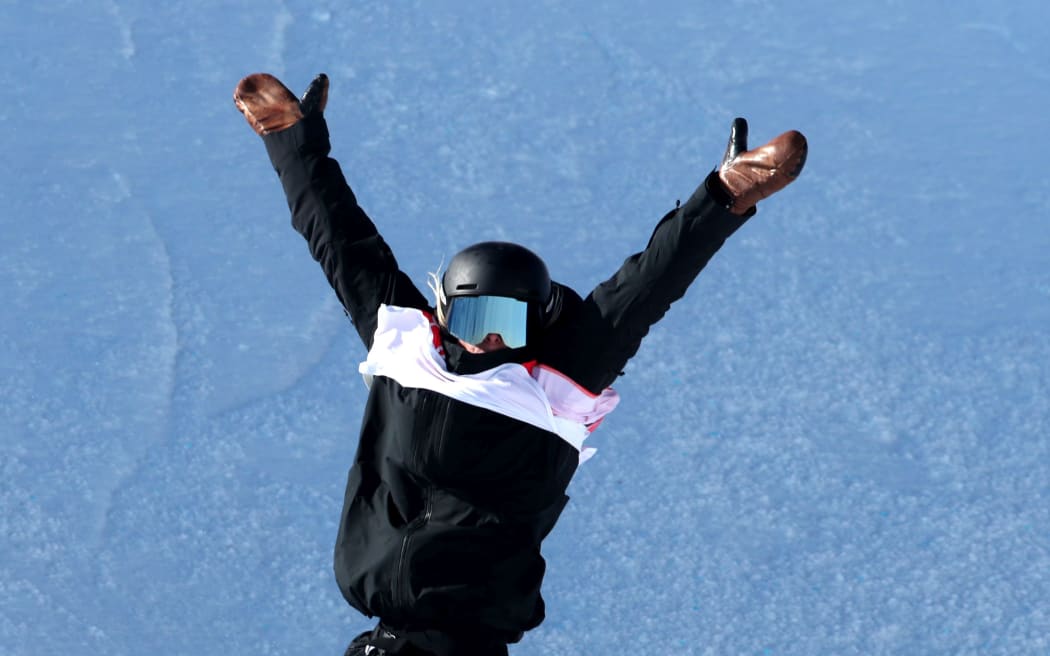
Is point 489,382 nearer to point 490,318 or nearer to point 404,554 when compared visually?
point 490,318

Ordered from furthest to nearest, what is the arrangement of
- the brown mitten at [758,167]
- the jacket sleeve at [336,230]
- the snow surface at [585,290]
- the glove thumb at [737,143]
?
1. the snow surface at [585,290]
2. the jacket sleeve at [336,230]
3. the glove thumb at [737,143]
4. the brown mitten at [758,167]

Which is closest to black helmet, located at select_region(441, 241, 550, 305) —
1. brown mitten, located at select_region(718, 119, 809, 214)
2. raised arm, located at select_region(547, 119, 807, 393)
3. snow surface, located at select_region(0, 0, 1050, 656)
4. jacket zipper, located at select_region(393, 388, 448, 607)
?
raised arm, located at select_region(547, 119, 807, 393)

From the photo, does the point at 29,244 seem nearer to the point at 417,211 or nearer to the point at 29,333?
the point at 29,333

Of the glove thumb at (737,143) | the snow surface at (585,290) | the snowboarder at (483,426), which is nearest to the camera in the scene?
the glove thumb at (737,143)

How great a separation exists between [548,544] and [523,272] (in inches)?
57.7

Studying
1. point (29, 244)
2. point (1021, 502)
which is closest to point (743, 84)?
point (1021, 502)

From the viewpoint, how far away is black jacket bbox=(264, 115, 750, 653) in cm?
307

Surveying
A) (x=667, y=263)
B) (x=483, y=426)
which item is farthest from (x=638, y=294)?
(x=483, y=426)

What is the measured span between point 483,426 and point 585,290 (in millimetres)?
1966

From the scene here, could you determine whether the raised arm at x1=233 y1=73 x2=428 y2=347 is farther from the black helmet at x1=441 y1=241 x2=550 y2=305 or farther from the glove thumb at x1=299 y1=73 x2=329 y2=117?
the black helmet at x1=441 y1=241 x2=550 y2=305

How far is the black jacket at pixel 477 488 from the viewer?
121 inches

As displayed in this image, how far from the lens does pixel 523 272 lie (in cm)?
307

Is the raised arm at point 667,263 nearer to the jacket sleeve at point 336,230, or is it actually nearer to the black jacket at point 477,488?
the black jacket at point 477,488

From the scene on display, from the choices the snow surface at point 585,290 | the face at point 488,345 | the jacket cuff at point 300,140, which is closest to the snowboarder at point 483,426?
the face at point 488,345
